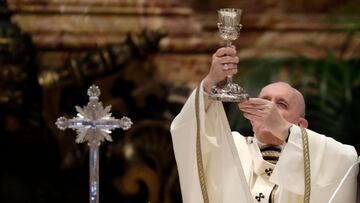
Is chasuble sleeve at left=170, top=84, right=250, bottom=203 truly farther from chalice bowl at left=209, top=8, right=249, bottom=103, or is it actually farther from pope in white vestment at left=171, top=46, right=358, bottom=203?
chalice bowl at left=209, top=8, right=249, bottom=103

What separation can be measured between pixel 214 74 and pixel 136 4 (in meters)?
3.11

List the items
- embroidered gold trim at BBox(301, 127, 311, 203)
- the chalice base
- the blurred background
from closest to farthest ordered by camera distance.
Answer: the chalice base, embroidered gold trim at BBox(301, 127, 311, 203), the blurred background

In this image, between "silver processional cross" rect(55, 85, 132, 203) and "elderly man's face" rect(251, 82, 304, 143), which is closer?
"silver processional cross" rect(55, 85, 132, 203)

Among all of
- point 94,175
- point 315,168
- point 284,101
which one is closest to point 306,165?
point 315,168

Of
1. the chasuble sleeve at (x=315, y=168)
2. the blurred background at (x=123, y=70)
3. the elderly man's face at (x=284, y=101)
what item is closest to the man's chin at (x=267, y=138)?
the elderly man's face at (x=284, y=101)

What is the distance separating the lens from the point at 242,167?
17.0 feet

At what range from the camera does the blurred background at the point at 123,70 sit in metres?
7.73

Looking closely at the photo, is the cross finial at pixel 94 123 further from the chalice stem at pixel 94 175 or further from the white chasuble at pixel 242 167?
the white chasuble at pixel 242 167

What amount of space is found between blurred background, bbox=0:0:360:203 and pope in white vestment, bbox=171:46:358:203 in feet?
8.25

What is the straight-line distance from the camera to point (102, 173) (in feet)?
25.7

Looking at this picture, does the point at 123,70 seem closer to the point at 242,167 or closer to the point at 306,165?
the point at 242,167

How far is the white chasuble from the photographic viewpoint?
197 inches

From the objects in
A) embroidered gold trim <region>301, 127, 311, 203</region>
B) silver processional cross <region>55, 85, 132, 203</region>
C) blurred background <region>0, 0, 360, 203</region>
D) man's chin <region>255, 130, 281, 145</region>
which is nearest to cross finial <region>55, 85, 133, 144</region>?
silver processional cross <region>55, 85, 132, 203</region>

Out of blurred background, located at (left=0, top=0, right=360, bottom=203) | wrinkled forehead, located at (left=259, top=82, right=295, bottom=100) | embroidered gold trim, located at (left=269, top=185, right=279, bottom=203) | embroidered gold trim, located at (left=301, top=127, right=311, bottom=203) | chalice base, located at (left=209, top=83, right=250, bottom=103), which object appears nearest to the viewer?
chalice base, located at (left=209, top=83, right=250, bottom=103)
